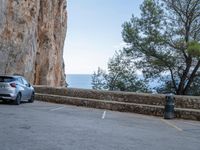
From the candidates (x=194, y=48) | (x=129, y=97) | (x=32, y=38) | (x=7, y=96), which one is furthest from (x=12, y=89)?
(x=32, y=38)

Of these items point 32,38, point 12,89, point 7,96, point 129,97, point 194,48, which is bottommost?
point 7,96

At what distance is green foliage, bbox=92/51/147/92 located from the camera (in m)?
44.9

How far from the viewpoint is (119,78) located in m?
48.2

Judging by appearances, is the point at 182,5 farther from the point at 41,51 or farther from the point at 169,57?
the point at 41,51

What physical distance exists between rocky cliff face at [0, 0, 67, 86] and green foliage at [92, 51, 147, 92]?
7.09 m

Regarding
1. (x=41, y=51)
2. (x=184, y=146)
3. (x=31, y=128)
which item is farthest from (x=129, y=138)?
(x=41, y=51)

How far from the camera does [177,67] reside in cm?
3897

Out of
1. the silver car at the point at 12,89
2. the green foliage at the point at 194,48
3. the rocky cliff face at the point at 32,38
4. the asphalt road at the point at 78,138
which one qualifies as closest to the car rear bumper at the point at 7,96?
the silver car at the point at 12,89

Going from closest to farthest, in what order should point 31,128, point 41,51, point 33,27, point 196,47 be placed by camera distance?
point 31,128
point 196,47
point 33,27
point 41,51

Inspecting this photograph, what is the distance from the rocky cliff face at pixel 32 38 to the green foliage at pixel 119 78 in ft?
23.3

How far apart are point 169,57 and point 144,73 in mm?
3933

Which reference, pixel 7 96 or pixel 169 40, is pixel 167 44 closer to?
pixel 169 40

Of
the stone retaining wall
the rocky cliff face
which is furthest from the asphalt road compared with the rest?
the rocky cliff face

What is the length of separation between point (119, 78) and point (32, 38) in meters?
11.5
